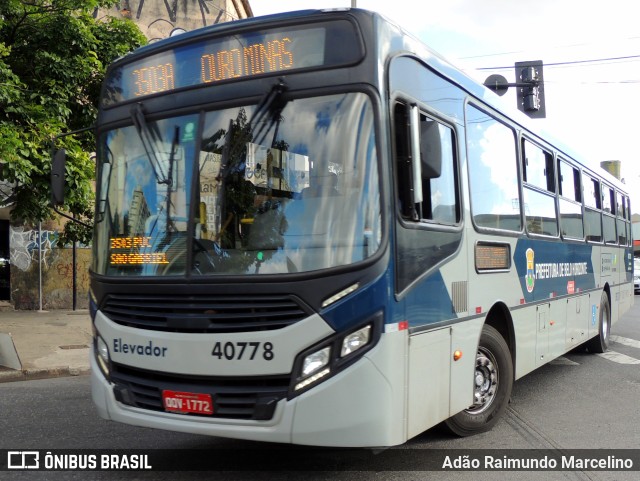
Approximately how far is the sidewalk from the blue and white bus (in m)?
5.11

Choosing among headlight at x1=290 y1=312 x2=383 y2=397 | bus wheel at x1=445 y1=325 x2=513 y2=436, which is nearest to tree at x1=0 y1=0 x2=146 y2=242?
bus wheel at x1=445 y1=325 x2=513 y2=436

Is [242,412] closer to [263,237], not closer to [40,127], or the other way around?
[263,237]

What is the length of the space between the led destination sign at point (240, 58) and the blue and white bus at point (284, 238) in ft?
0.04

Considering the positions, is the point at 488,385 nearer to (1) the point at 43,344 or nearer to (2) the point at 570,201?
(2) the point at 570,201

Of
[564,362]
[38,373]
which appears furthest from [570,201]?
[38,373]

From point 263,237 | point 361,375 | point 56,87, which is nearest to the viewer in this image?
point 361,375

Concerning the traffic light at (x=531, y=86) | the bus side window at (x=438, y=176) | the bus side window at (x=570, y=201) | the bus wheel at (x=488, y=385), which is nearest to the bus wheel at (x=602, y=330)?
the bus side window at (x=570, y=201)

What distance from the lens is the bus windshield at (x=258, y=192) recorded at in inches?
161

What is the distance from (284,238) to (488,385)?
278cm

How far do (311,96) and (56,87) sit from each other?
8467 mm

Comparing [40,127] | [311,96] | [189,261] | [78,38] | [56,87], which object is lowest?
[189,261]

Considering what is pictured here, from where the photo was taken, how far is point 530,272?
6.75m

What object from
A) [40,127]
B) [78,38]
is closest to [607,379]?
[40,127]

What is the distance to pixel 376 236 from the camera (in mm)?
4055
